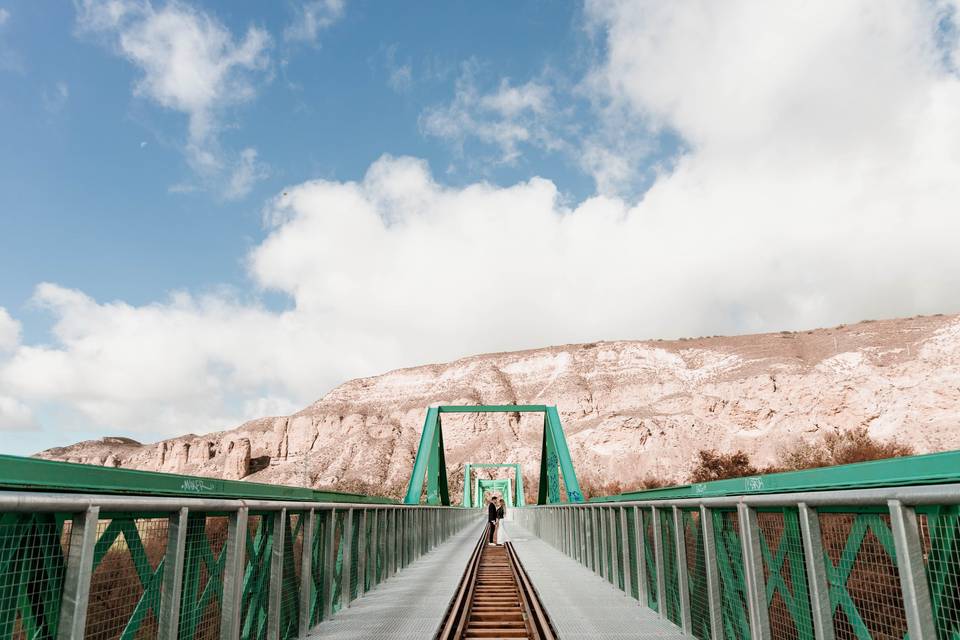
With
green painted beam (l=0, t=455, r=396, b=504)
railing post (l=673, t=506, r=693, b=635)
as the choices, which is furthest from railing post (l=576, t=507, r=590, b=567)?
green painted beam (l=0, t=455, r=396, b=504)

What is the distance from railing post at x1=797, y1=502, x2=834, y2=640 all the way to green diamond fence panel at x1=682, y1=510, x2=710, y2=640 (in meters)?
1.83

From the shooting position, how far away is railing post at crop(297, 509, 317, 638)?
18.2ft

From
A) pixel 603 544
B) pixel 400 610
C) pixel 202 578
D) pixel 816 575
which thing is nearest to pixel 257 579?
pixel 202 578

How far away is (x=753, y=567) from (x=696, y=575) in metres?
1.41

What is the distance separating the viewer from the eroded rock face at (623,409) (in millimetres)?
50750

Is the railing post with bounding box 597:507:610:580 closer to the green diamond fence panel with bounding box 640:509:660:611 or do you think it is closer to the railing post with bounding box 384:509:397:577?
the green diamond fence panel with bounding box 640:509:660:611

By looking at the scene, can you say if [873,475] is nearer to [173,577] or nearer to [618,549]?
[173,577]

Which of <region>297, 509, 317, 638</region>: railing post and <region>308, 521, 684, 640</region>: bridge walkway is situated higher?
<region>297, 509, 317, 638</region>: railing post

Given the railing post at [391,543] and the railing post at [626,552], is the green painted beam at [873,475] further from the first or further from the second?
the railing post at [391,543]

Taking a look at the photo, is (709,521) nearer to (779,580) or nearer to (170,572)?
(779,580)

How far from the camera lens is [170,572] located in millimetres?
3381

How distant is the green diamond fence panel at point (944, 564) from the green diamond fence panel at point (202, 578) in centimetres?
381

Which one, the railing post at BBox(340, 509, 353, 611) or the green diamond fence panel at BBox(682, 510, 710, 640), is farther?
the railing post at BBox(340, 509, 353, 611)

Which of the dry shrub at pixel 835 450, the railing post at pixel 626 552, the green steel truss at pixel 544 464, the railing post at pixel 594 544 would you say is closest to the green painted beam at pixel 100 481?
the railing post at pixel 626 552
